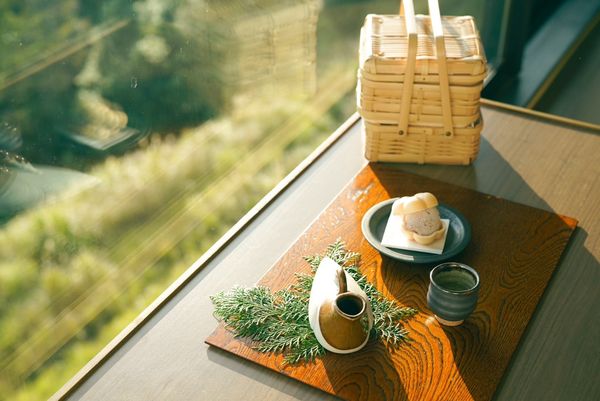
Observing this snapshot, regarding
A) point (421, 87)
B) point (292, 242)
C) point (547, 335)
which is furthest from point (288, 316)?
point (421, 87)

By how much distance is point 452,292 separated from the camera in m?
1.13

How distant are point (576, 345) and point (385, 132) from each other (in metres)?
0.62

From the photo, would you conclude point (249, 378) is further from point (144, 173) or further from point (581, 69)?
point (581, 69)

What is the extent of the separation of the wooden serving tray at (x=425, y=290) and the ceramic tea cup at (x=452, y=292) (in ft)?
0.13

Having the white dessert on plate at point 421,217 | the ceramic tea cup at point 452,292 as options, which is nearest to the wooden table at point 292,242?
the ceramic tea cup at point 452,292

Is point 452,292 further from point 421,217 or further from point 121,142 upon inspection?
point 121,142

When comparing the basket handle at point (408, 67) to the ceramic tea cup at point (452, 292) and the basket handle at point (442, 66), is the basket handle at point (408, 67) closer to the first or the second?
the basket handle at point (442, 66)

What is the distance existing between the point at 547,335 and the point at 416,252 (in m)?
0.27

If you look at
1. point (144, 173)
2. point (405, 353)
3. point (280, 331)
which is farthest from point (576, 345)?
point (144, 173)

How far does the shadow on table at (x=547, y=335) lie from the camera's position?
43.6 inches

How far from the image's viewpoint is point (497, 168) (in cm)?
162

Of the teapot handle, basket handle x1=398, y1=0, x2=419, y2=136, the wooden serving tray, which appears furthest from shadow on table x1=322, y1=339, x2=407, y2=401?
basket handle x1=398, y1=0, x2=419, y2=136

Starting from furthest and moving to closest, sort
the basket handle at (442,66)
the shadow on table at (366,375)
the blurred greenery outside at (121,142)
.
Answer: the basket handle at (442,66), the blurred greenery outside at (121,142), the shadow on table at (366,375)

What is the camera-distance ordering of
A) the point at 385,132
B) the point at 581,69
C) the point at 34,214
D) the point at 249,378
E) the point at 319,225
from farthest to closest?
the point at 581,69, the point at 385,132, the point at 319,225, the point at 34,214, the point at 249,378
